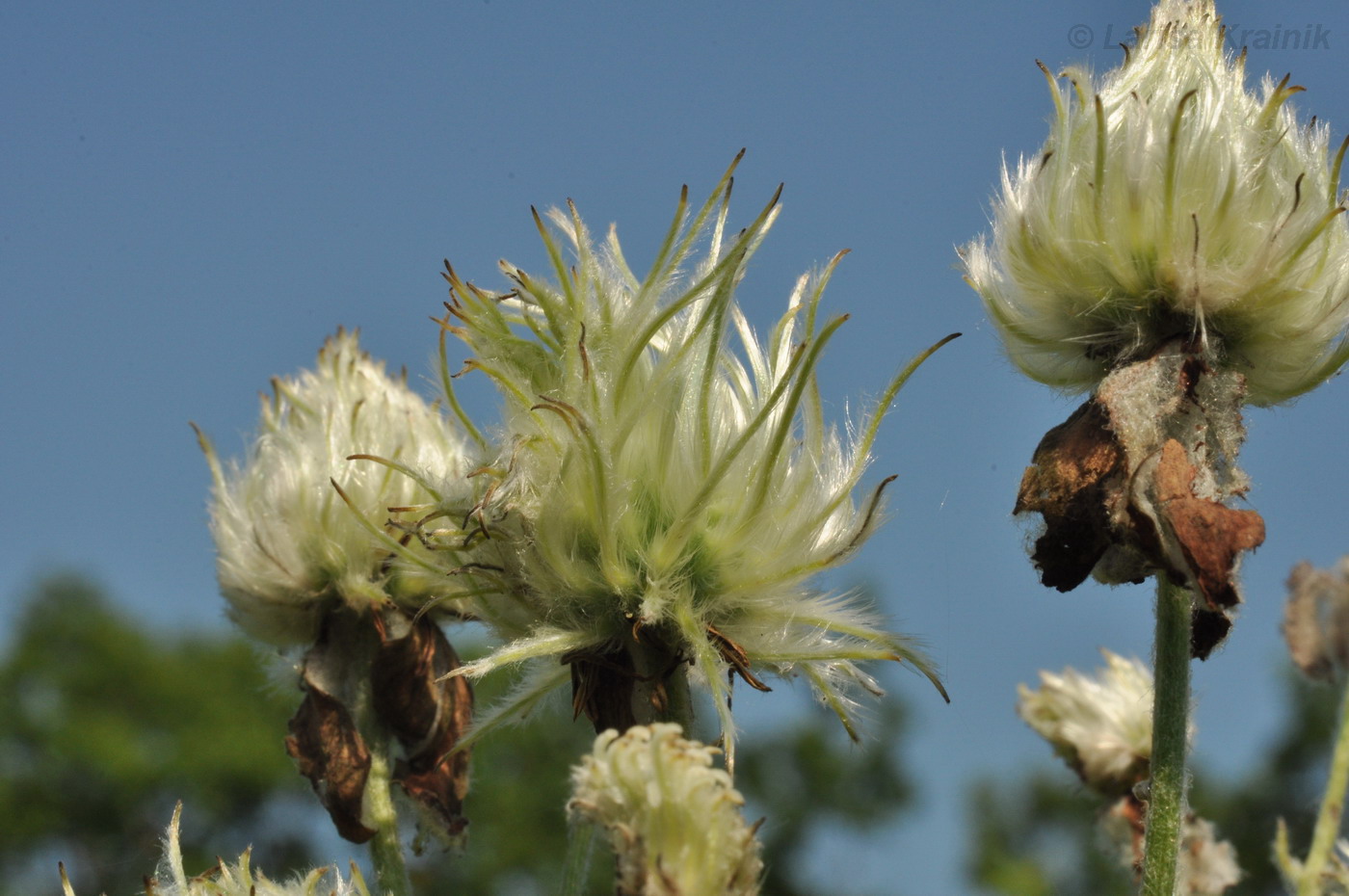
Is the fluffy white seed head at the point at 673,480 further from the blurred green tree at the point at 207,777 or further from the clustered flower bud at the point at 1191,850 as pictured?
the blurred green tree at the point at 207,777

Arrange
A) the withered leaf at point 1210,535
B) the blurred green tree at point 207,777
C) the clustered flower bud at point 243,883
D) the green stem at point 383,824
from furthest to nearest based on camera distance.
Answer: the blurred green tree at point 207,777, the green stem at point 383,824, the clustered flower bud at point 243,883, the withered leaf at point 1210,535

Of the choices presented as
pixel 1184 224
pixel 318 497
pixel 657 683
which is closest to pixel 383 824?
pixel 318 497

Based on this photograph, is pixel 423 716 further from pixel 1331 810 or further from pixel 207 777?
pixel 207 777

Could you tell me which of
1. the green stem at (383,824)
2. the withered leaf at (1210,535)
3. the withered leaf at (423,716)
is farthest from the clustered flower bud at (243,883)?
the withered leaf at (1210,535)

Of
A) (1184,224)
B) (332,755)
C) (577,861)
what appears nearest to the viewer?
(1184,224)

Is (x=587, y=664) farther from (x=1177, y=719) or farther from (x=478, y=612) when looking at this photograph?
(x=1177, y=719)
